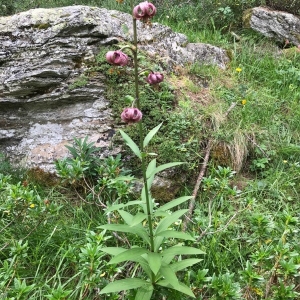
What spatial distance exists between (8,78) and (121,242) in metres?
1.80

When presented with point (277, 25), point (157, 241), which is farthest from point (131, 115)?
point (277, 25)

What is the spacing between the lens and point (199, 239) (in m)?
1.97

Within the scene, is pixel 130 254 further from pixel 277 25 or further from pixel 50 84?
pixel 277 25

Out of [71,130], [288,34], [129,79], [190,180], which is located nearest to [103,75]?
[129,79]

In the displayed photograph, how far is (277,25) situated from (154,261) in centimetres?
440

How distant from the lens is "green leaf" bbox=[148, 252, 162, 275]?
4.59 feet

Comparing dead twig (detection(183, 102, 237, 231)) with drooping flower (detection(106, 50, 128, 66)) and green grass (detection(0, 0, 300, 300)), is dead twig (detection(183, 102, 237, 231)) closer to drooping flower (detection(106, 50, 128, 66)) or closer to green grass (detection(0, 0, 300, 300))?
green grass (detection(0, 0, 300, 300))

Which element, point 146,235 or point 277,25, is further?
point 277,25

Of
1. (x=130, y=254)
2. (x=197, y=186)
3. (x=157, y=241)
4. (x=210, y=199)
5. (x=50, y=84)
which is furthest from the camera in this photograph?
(x=50, y=84)

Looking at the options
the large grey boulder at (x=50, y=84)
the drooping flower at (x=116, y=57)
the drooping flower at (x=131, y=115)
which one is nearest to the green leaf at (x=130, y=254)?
the drooping flower at (x=131, y=115)

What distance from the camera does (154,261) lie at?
4.71 ft

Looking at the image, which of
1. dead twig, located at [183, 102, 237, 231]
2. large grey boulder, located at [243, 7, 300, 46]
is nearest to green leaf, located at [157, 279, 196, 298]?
dead twig, located at [183, 102, 237, 231]

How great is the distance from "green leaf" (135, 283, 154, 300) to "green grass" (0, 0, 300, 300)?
0.07 m

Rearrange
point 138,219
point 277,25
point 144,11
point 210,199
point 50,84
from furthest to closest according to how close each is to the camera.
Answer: point 277,25 < point 50,84 < point 210,199 < point 138,219 < point 144,11
